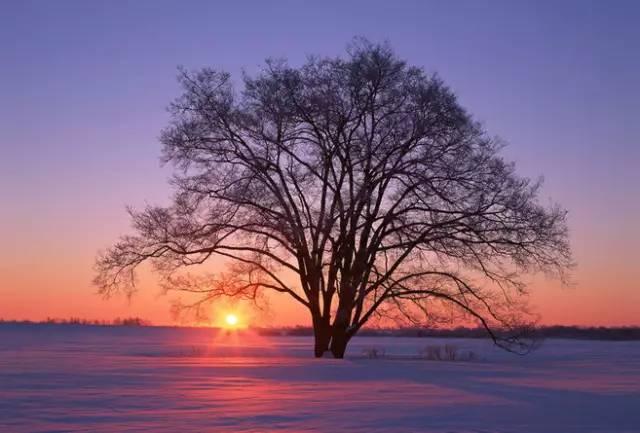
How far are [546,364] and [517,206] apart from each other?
5975 millimetres

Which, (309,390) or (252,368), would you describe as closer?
(309,390)

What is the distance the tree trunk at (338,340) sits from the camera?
2955 cm

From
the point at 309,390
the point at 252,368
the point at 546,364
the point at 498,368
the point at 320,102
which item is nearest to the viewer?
the point at 309,390

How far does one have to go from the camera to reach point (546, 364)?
98.3 ft

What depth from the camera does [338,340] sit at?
29625 mm

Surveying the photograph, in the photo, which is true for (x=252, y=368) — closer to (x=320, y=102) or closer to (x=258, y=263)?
(x=258, y=263)

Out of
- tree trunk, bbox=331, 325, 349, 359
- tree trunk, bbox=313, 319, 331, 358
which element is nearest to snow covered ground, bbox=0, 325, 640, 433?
tree trunk, bbox=331, 325, 349, 359

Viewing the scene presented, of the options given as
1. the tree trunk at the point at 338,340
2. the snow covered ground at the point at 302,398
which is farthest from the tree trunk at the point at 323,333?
the snow covered ground at the point at 302,398

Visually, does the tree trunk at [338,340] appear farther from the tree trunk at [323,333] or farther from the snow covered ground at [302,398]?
the snow covered ground at [302,398]

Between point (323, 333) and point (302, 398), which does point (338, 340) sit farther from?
point (302, 398)

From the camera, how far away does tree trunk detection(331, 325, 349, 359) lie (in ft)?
96.9

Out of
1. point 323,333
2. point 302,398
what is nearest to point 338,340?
point 323,333

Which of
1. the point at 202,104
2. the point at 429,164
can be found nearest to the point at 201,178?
the point at 202,104

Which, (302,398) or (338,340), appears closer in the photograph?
(302,398)
